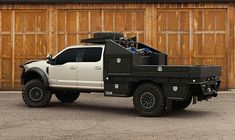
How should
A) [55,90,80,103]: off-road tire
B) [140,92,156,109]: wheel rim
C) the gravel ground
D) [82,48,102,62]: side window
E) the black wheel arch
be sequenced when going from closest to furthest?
1. the gravel ground
2. [140,92,156,109]: wheel rim
3. the black wheel arch
4. [82,48,102,62]: side window
5. [55,90,80,103]: off-road tire

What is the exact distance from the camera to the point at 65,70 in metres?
13.1

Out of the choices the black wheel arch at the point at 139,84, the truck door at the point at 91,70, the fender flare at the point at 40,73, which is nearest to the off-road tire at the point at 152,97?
the black wheel arch at the point at 139,84

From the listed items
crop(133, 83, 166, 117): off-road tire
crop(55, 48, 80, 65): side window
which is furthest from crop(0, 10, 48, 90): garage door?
crop(133, 83, 166, 117): off-road tire

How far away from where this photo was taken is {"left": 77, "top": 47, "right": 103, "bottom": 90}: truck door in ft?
40.8

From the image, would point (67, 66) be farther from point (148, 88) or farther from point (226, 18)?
point (226, 18)

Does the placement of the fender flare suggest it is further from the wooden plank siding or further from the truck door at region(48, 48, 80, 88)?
the wooden plank siding

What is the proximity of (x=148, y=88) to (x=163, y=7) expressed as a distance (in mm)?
7915

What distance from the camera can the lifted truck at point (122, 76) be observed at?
1111 cm

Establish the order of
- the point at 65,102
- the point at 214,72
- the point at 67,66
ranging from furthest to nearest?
the point at 65,102 → the point at 67,66 → the point at 214,72

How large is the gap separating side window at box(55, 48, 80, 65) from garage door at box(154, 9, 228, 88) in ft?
20.4

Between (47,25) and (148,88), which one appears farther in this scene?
(47,25)

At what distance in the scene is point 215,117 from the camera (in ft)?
37.0

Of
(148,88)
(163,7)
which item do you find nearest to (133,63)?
(148,88)

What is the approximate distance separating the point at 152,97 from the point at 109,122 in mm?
1488
